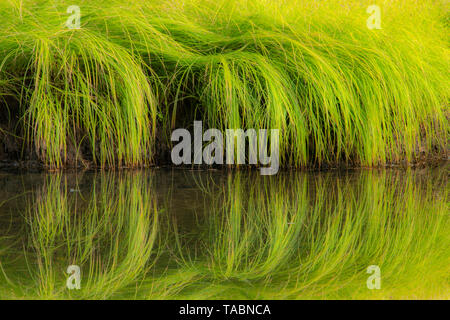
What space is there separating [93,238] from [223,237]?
21.2 inches

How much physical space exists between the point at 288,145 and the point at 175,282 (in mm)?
2712

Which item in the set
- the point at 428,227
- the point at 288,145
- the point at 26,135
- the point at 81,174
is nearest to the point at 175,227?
the point at 428,227

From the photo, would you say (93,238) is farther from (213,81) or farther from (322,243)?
(213,81)

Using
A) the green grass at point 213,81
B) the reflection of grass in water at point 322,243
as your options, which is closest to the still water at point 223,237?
the reflection of grass in water at point 322,243

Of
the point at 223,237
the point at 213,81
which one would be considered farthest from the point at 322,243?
the point at 213,81

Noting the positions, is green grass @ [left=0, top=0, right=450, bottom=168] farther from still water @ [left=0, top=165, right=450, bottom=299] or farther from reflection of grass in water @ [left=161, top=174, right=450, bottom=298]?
reflection of grass in water @ [left=161, top=174, right=450, bottom=298]

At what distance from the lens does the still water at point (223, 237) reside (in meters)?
1.85

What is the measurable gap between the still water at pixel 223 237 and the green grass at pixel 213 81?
46 cm

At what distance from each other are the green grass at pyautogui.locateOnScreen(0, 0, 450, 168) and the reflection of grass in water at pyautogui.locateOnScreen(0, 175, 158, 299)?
0.79 m

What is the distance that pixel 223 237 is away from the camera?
248 centimetres

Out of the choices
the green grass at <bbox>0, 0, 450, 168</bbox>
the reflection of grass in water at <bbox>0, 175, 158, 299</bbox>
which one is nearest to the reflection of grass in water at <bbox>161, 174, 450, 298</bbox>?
the reflection of grass in water at <bbox>0, 175, 158, 299</bbox>

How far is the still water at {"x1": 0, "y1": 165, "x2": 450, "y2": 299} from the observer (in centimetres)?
185

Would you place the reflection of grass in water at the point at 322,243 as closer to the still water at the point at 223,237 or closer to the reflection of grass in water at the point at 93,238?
the still water at the point at 223,237

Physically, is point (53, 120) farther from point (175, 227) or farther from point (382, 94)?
point (382, 94)
